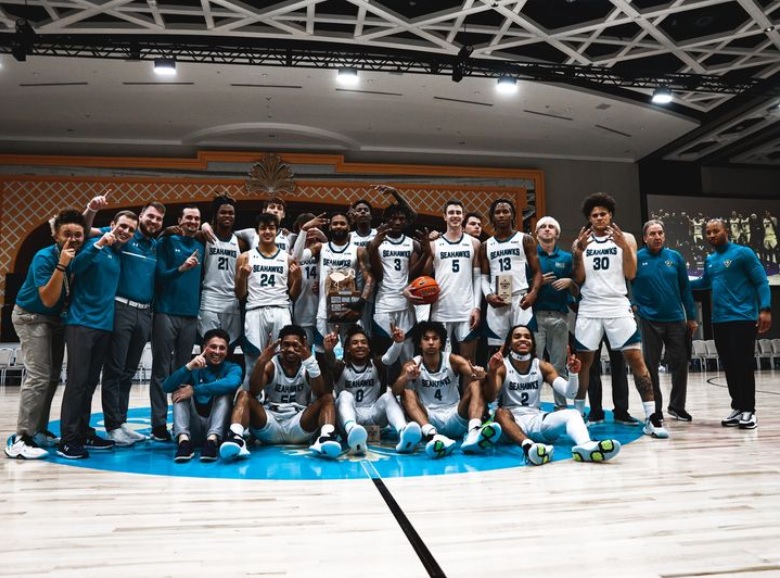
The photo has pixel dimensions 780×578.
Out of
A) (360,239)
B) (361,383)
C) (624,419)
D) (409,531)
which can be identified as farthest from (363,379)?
(624,419)

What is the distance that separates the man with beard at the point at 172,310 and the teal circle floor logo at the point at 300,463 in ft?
1.34

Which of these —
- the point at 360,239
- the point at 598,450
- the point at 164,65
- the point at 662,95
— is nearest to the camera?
the point at 598,450

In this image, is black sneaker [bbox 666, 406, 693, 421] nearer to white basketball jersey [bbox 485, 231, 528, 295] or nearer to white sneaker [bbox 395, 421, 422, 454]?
white basketball jersey [bbox 485, 231, 528, 295]

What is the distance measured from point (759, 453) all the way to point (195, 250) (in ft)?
12.8

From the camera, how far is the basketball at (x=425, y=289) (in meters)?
4.28

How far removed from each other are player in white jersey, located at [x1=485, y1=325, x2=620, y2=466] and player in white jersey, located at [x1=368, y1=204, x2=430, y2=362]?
831 mm

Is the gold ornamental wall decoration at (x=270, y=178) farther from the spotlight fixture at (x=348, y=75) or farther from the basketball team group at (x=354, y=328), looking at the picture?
the basketball team group at (x=354, y=328)

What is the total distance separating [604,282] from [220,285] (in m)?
2.85

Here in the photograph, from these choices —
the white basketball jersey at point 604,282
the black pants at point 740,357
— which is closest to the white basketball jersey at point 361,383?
the white basketball jersey at point 604,282

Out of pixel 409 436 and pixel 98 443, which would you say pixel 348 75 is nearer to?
pixel 98 443

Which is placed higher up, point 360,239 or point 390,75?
point 390,75

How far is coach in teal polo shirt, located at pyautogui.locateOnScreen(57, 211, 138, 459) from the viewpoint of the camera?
357 cm

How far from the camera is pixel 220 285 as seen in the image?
4477mm

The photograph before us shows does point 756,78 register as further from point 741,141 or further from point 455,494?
point 455,494
